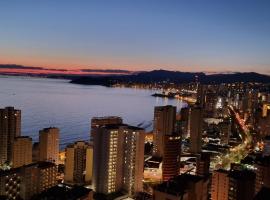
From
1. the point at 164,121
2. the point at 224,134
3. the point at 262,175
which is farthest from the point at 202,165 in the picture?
the point at 224,134

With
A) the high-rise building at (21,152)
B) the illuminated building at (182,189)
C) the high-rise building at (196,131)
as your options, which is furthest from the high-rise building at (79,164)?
the high-rise building at (196,131)

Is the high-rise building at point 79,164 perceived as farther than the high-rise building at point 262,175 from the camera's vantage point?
Yes

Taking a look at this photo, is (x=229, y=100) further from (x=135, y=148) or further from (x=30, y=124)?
(x=135, y=148)

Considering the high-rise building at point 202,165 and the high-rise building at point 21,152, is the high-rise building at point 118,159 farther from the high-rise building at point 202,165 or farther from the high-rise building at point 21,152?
the high-rise building at point 21,152

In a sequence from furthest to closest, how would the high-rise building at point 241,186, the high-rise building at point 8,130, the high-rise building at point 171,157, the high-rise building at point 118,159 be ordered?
the high-rise building at point 8,130
the high-rise building at point 171,157
the high-rise building at point 118,159
the high-rise building at point 241,186

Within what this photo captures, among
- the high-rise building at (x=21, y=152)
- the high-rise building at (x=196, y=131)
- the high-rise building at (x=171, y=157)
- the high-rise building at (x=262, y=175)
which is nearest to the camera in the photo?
the high-rise building at (x=262, y=175)

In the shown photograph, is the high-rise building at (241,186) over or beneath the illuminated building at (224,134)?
over
